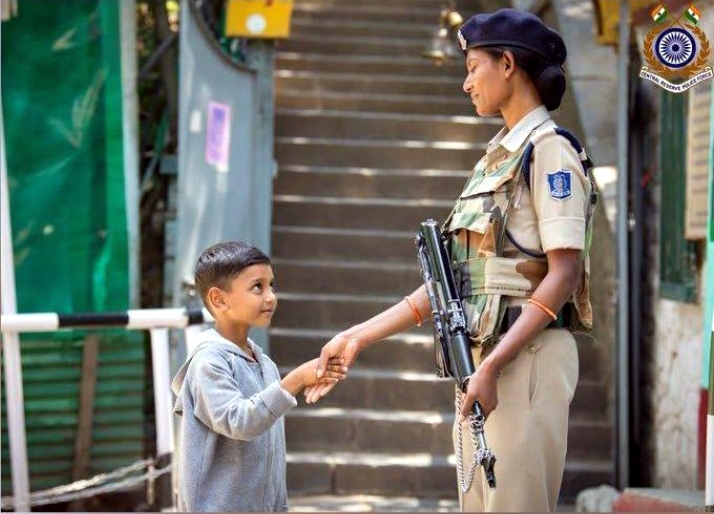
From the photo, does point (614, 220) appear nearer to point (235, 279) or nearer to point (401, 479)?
point (401, 479)

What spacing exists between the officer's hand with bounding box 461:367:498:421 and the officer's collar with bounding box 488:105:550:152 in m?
0.60

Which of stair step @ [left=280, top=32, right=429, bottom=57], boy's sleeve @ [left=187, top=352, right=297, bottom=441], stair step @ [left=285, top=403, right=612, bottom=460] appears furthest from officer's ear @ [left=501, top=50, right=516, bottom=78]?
stair step @ [left=280, top=32, right=429, bottom=57]

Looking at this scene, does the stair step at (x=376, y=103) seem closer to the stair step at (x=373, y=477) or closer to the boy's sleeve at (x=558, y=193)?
the stair step at (x=373, y=477)

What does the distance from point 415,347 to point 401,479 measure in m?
1.18

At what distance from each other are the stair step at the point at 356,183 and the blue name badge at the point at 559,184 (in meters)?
7.00

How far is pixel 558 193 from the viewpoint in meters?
3.47

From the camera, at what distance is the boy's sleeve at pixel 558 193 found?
3447 mm

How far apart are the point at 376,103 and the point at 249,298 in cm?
778

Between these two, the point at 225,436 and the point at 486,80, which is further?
the point at 225,436

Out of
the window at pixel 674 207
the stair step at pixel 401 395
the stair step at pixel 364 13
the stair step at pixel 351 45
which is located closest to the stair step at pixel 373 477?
the stair step at pixel 401 395

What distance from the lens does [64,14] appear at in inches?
309

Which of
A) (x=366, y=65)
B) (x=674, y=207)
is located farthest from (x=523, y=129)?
(x=366, y=65)

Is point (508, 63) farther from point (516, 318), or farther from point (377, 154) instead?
point (377, 154)

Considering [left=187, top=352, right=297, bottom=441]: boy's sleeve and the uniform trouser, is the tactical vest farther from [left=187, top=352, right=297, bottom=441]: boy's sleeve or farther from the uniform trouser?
[left=187, top=352, right=297, bottom=441]: boy's sleeve
